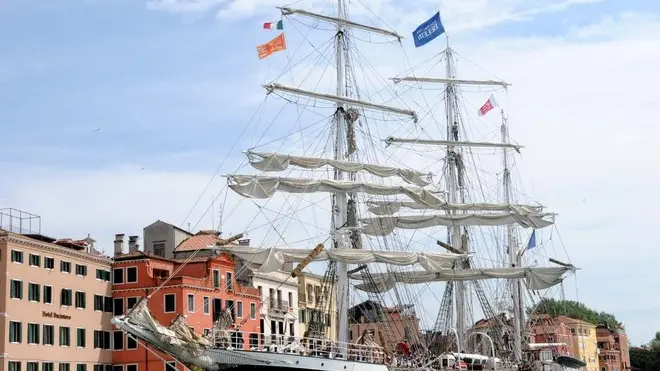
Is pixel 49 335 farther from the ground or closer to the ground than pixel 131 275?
closer to the ground

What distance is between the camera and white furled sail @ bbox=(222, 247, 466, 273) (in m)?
69.1

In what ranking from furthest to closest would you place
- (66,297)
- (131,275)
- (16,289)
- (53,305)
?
(131,275), (66,297), (53,305), (16,289)

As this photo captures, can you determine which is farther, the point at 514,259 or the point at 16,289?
the point at 514,259

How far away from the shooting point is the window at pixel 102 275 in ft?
279

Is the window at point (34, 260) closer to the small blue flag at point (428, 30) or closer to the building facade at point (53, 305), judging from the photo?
the building facade at point (53, 305)

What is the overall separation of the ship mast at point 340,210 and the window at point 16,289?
21.9m

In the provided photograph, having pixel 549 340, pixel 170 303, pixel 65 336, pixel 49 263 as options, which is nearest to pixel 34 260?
pixel 49 263

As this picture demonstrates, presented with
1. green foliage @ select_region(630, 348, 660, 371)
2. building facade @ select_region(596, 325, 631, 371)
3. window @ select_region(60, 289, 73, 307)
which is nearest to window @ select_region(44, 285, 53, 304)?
window @ select_region(60, 289, 73, 307)

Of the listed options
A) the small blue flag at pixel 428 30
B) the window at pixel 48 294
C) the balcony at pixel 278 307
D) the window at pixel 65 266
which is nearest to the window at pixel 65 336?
the window at pixel 48 294

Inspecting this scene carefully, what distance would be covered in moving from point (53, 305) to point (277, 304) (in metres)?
25.9

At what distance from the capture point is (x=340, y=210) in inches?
2953

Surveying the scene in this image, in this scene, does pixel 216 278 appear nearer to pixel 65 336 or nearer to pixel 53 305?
pixel 65 336

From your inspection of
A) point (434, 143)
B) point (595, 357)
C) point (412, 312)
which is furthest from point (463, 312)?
point (595, 357)

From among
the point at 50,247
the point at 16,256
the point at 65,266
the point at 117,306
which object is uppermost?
the point at 50,247
